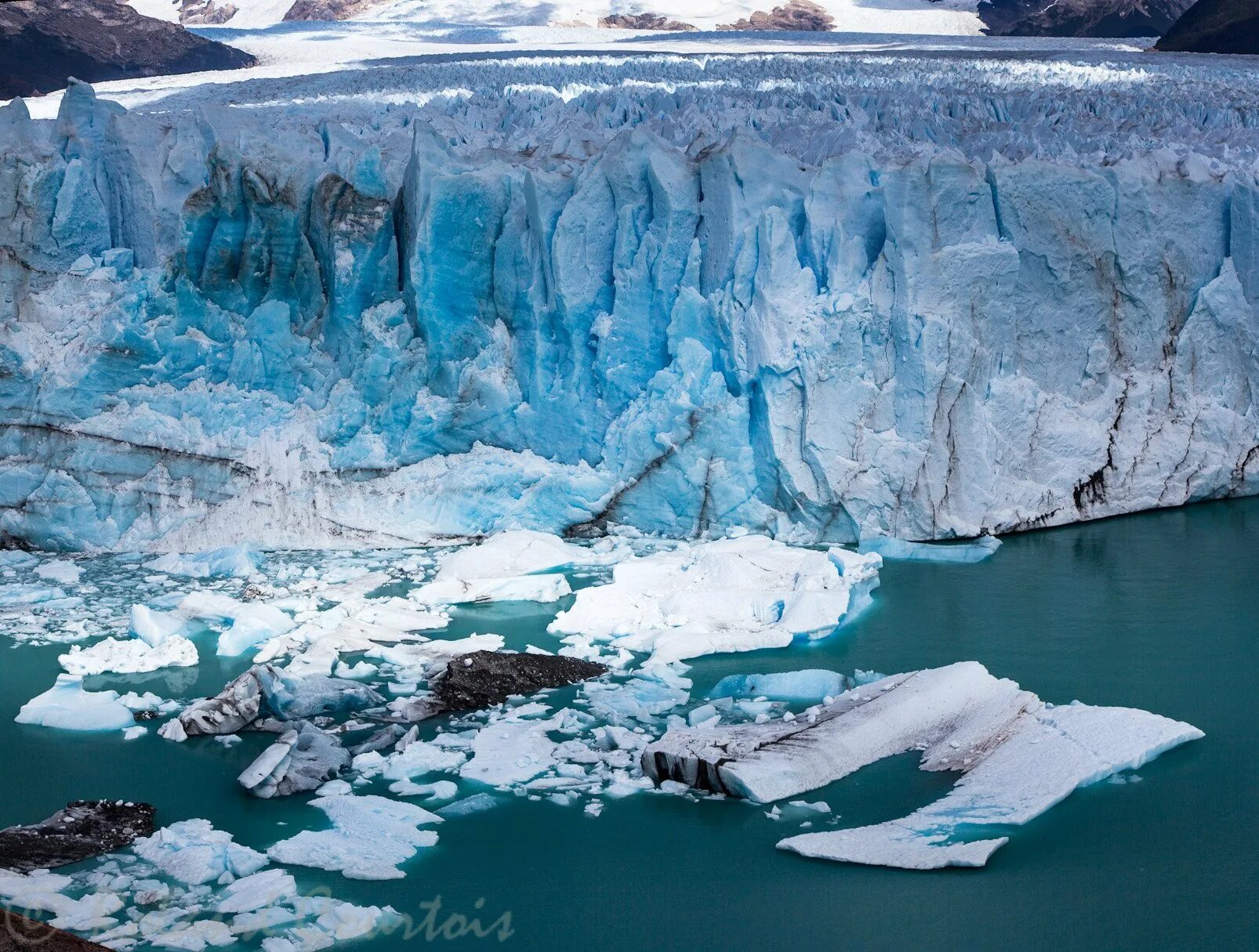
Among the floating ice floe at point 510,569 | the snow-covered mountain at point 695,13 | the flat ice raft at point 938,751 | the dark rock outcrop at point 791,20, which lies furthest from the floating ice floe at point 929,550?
the dark rock outcrop at point 791,20

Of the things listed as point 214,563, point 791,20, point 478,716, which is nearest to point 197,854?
point 478,716

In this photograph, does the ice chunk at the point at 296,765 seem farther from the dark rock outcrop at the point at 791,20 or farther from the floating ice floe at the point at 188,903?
the dark rock outcrop at the point at 791,20

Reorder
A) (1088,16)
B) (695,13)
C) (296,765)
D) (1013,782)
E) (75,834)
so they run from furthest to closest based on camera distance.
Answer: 1. (695,13)
2. (1088,16)
3. (296,765)
4. (1013,782)
5. (75,834)

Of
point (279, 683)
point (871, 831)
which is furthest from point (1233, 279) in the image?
point (279, 683)

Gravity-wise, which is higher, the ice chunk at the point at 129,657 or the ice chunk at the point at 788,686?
the ice chunk at the point at 788,686

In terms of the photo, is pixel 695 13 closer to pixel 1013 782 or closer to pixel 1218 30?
pixel 1218 30

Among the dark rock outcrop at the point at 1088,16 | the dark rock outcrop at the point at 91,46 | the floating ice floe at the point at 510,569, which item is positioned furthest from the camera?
the dark rock outcrop at the point at 1088,16

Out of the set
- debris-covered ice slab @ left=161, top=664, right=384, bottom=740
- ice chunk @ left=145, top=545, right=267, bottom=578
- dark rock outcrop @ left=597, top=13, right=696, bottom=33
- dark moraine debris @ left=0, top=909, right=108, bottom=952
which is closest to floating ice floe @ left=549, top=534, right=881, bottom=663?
debris-covered ice slab @ left=161, top=664, right=384, bottom=740
